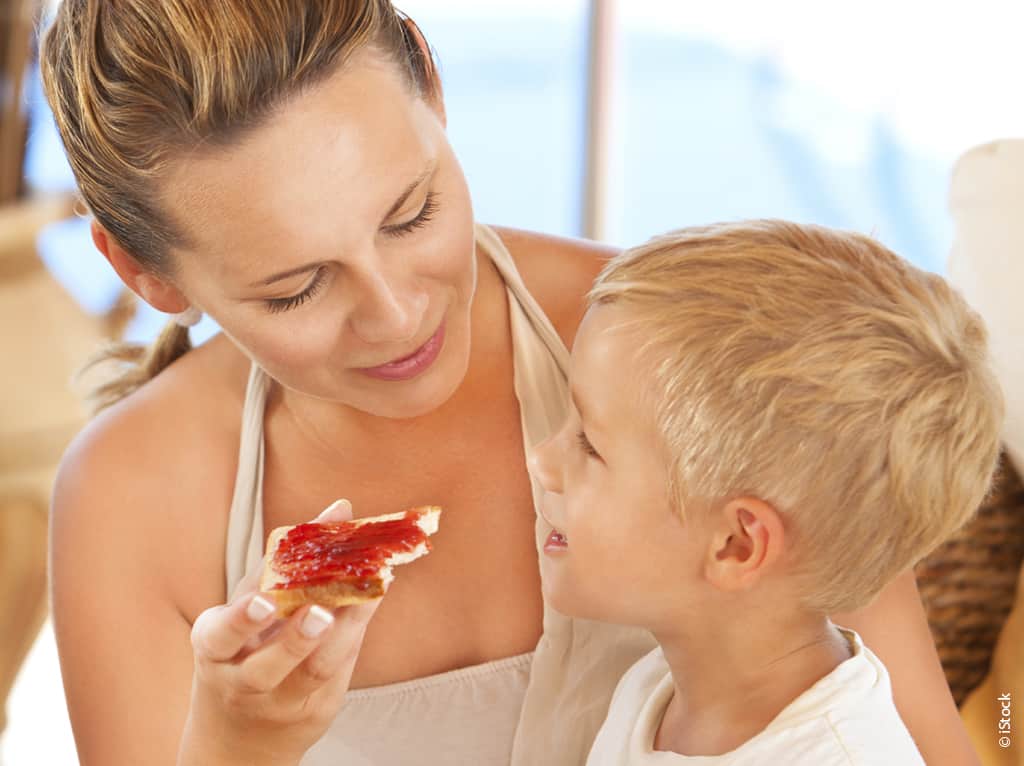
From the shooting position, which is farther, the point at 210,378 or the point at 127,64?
the point at 210,378

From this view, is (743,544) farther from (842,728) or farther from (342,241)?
(342,241)

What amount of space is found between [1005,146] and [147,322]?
391cm

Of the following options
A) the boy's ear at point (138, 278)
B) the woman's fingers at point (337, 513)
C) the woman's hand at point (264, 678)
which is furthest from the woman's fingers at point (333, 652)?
the boy's ear at point (138, 278)

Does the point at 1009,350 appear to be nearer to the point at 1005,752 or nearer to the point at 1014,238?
the point at 1014,238

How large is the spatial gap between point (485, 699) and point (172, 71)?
0.92 metres

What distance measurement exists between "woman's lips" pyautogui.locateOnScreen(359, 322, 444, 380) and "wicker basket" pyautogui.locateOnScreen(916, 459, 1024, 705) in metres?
0.86

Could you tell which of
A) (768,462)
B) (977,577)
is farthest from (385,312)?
(977,577)

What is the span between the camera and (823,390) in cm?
133

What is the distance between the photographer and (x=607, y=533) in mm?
1487

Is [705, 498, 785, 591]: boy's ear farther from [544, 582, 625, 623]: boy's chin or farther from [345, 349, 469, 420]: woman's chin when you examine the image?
[345, 349, 469, 420]: woman's chin

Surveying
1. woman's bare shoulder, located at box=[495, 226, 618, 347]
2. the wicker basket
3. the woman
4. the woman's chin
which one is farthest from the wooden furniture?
the wicker basket

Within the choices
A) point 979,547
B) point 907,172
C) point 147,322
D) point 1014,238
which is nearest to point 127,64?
point 1014,238

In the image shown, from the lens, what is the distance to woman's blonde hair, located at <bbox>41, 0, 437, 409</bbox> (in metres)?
1.38

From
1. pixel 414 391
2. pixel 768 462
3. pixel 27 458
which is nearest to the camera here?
pixel 768 462
